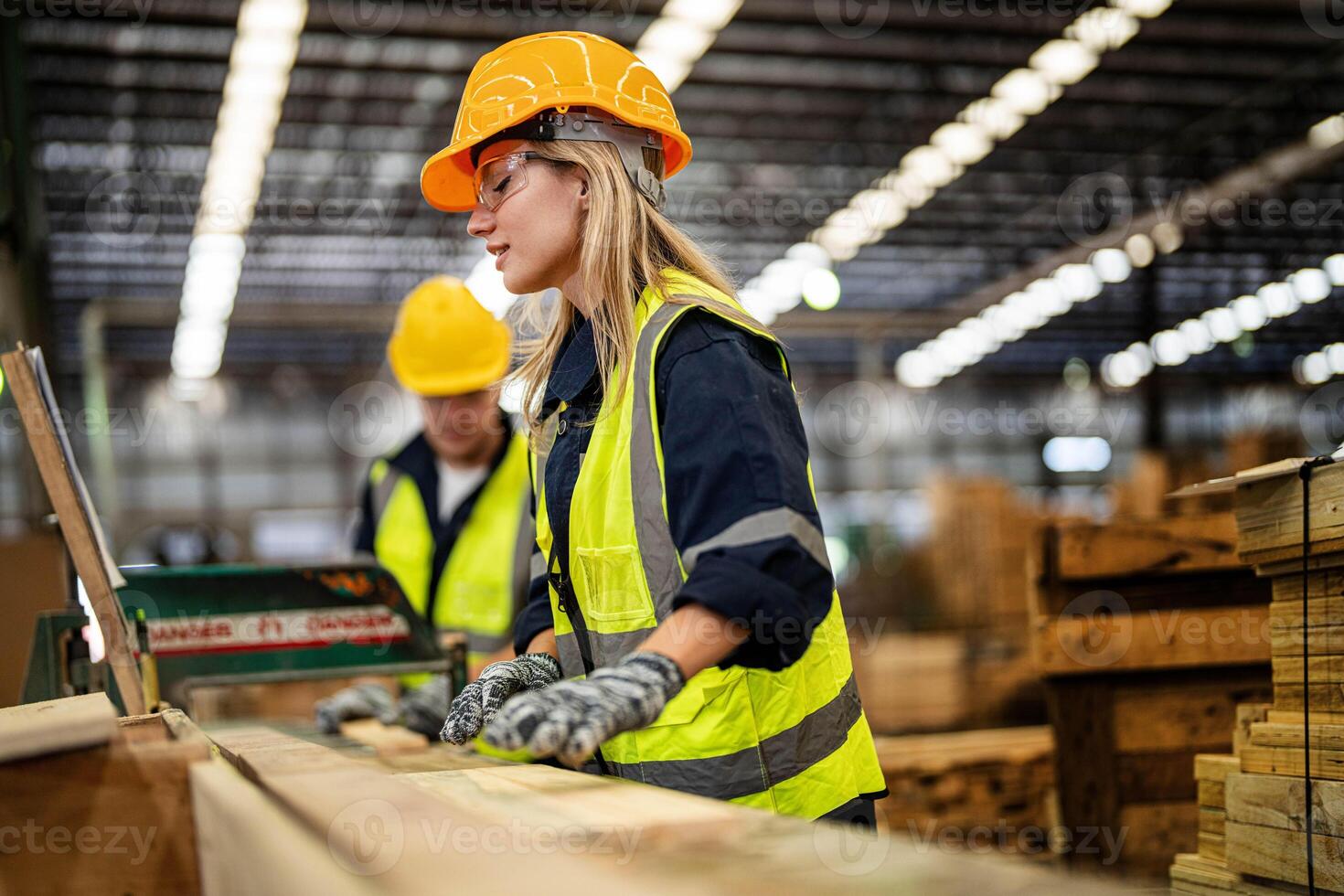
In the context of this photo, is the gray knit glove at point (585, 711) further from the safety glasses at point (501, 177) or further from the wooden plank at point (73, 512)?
the wooden plank at point (73, 512)

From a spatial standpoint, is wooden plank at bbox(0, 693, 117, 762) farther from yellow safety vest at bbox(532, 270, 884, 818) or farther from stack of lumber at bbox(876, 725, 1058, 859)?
stack of lumber at bbox(876, 725, 1058, 859)

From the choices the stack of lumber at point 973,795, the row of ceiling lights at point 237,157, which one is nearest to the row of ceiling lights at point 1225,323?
the row of ceiling lights at point 237,157

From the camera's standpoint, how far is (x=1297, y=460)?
8.98 feet

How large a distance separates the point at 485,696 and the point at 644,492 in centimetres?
54

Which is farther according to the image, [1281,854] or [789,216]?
[789,216]

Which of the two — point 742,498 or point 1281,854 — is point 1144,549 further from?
point 742,498

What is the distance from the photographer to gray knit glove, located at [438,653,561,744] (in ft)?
7.56

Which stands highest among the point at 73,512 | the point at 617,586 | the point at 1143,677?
the point at 73,512

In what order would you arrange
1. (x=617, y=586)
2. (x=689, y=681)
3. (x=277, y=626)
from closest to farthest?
(x=689, y=681) → (x=617, y=586) → (x=277, y=626)

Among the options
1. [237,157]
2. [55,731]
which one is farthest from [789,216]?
[55,731]

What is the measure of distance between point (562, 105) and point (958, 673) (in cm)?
810

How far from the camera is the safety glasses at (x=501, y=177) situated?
2332 millimetres

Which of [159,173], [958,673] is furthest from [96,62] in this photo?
[958,673]

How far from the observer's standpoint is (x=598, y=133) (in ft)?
7.63
